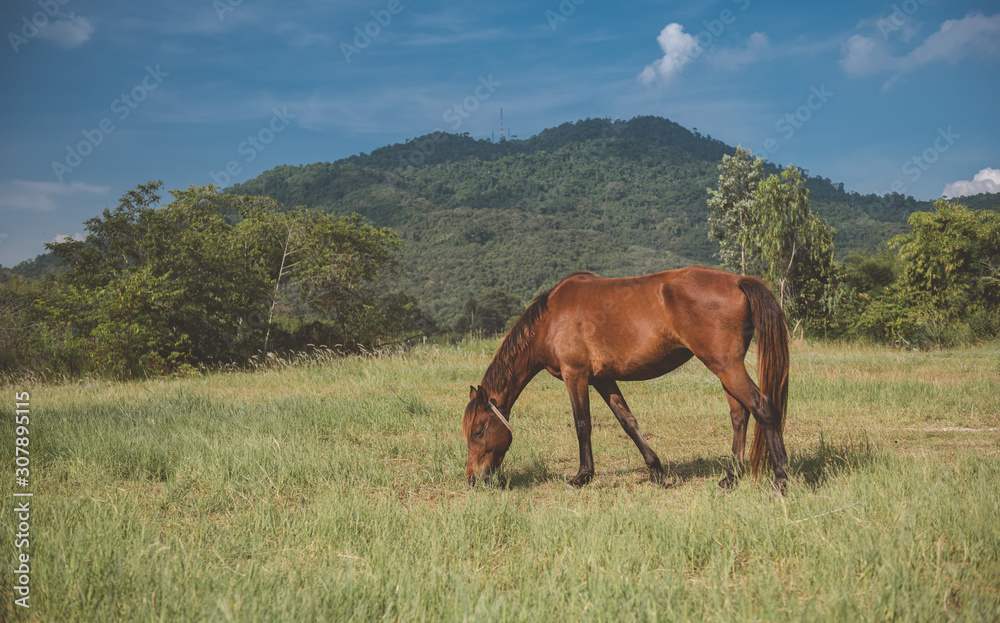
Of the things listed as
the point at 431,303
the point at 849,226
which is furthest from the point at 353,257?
the point at 849,226

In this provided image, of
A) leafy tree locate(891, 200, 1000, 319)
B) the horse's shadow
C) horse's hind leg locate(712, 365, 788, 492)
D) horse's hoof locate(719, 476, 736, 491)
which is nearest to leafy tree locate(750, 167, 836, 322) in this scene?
leafy tree locate(891, 200, 1000, 319)

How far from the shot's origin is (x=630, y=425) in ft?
16.3

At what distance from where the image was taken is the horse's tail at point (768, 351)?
173 inches

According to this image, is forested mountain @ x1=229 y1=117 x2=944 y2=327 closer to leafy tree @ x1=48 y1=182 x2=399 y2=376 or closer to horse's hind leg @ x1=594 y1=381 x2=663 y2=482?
leafy tree @ x1=48 y1=182 x2=399 y2=376

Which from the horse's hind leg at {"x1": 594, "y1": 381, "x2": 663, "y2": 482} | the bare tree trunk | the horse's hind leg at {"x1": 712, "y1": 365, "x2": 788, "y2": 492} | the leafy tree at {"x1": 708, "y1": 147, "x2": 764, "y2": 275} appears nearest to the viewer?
the horse's hind leg at {"x1": 712, "y1": 365, "x2": 788, "y2": 492}

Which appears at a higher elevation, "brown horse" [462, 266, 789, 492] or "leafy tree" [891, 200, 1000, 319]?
"leafy tree" [891, 200, 1000, 319]

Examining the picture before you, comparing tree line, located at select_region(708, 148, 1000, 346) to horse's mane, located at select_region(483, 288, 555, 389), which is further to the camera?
tree line, located at select_region(708, 148, 1000, 346)

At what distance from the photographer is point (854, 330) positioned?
85.9 feet

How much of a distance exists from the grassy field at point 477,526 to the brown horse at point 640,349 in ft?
1.36

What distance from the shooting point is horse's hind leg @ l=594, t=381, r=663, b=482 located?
4.91 metres

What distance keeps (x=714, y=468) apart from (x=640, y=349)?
161 cm

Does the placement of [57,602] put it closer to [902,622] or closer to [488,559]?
[488,559]

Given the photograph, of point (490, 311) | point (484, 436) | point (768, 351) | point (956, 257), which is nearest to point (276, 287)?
point (484, 436)

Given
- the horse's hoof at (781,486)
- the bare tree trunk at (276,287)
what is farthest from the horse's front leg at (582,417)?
the bare tree trunk at (276,287)
